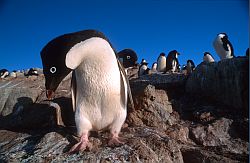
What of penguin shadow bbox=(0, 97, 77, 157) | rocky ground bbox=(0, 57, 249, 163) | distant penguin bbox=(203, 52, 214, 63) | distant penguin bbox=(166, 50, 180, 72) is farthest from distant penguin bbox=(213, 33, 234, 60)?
penguin shadow bbox=(0, 97, 77, 157)

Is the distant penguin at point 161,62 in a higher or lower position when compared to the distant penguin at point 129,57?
higher

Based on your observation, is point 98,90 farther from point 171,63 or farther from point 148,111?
point 171,63

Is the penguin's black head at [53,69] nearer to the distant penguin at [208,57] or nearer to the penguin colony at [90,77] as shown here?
the penguin colony at [90,77]

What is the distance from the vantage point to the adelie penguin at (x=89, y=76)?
9.55 ft

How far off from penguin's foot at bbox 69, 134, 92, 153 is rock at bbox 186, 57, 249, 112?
120 inches

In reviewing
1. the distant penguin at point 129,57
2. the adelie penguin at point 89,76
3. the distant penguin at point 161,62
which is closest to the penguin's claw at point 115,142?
the adelie penguin at point 89,76

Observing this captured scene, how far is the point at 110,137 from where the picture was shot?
9.93ft

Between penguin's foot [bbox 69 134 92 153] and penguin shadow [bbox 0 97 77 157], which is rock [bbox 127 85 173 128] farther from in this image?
penguin's foot [bbox 69 134 92 153]

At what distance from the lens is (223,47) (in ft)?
40.8

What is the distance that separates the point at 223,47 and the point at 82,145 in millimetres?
11112

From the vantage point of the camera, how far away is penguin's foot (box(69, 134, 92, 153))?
269cm

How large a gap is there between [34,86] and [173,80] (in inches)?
115

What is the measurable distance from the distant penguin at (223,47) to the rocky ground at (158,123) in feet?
23.1

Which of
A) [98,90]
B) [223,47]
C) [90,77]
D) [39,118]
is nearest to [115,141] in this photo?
[98,90]
